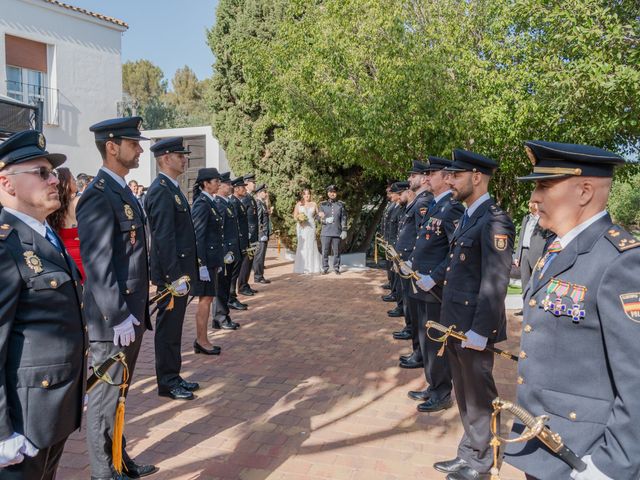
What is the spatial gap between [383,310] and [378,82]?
401 cm

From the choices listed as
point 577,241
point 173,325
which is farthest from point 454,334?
point 173,325

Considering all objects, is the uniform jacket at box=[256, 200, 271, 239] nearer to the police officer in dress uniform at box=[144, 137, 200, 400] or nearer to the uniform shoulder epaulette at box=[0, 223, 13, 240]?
the police officer in dress uniform at box=[144, 137, 200, 400]

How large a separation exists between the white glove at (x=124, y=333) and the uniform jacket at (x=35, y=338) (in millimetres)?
960

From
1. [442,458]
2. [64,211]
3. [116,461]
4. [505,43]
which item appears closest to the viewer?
[116,461]

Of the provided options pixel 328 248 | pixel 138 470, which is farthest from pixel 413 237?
pixel 328 248

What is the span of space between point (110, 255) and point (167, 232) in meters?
1.40

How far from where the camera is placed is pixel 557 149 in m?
2.05

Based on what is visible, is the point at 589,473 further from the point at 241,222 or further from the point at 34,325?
the point at 241,222

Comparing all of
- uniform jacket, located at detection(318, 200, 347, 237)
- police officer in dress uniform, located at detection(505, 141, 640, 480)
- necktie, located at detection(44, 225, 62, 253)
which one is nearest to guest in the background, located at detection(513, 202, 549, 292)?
uniform jacket, located at detection(318, 200, 347, 237)

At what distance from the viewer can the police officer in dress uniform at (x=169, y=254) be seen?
472cm

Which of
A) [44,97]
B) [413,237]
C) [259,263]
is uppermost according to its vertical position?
[44,97]

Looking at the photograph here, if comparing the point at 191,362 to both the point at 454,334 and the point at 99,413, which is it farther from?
the point at 454,334

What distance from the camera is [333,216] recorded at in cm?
1273

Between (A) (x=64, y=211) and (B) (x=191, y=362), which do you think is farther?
(B) (x=191, y=362)
